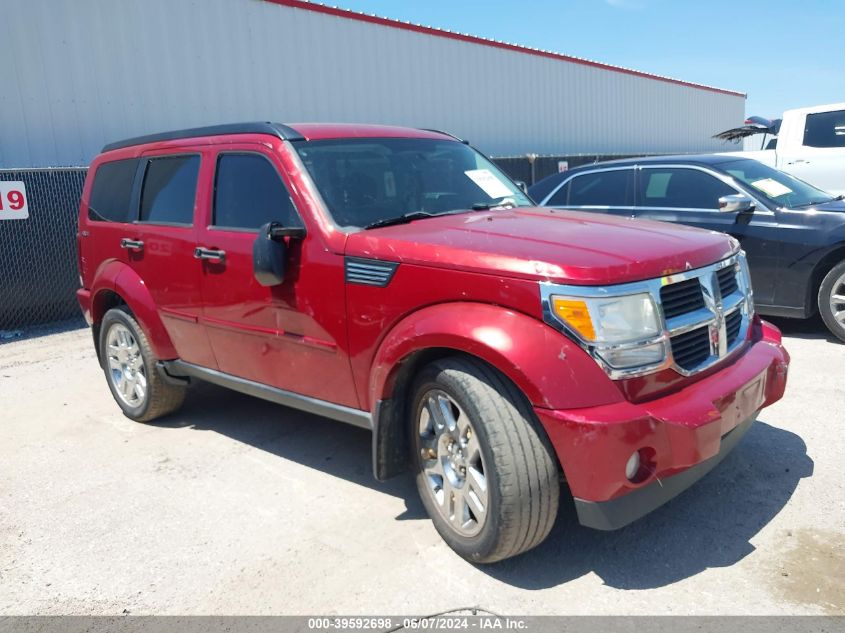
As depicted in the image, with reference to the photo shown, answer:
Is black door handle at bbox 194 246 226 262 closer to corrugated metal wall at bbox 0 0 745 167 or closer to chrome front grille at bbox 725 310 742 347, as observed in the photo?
chrome front grille at bbox 725 310 742 347

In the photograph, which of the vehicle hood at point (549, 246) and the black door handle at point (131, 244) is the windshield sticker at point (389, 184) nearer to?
the vehicle hood at point (549, 246)

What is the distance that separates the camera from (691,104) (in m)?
29.6

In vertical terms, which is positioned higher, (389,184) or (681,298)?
(389,184)

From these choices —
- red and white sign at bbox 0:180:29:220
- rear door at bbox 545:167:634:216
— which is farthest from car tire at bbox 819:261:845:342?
red and white sign at bbox 0:180:29:220

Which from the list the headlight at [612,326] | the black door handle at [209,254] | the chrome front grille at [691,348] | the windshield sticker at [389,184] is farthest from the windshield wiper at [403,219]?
the chrome front grille at [691,348]

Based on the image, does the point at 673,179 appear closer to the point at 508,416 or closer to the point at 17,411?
the point at 508,416

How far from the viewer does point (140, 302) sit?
4.91 m

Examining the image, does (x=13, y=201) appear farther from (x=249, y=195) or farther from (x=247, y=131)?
(x=249, y=195)

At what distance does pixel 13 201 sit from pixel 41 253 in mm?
673

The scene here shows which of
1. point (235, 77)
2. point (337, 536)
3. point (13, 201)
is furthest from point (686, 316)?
point (235, 77)

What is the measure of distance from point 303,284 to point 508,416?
1362mm

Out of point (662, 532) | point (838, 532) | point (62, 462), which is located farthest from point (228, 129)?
point (838, 532)

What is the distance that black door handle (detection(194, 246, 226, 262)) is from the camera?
4184mm

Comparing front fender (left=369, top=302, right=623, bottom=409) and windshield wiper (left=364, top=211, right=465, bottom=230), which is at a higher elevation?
windshield wiper (left=364, top=211, right=465, bottom=230)
